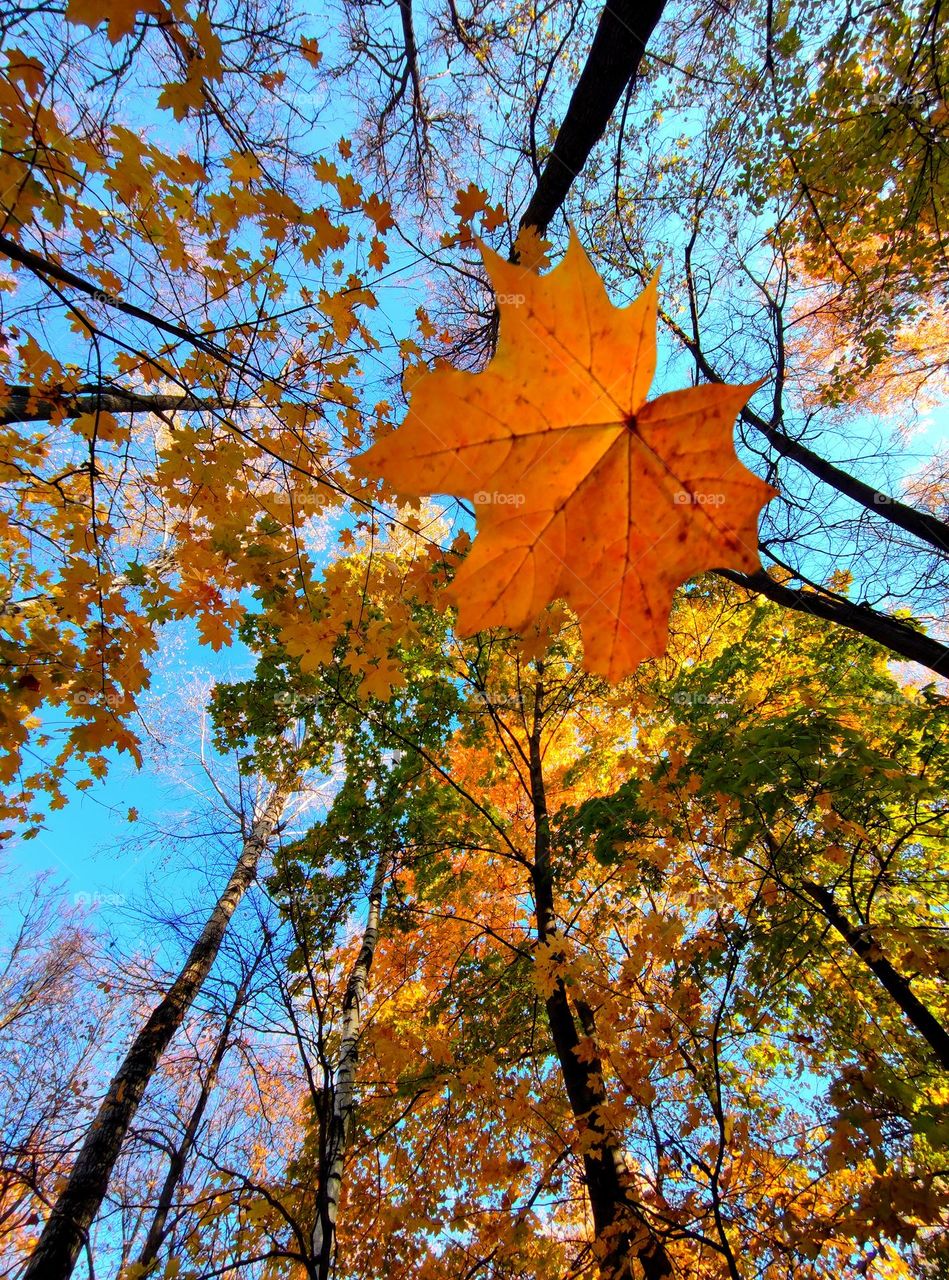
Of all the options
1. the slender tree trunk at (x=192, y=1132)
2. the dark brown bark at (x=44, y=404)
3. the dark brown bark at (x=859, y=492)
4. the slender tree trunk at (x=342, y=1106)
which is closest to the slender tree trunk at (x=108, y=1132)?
the slender tree trunk at (x=192, y=1132)

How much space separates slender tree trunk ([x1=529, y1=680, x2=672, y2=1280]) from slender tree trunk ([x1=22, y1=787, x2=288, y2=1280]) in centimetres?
267

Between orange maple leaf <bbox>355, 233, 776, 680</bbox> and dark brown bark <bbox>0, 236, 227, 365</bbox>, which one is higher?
dark brown bark <bbox>0, 236, 227, 365</bbox>

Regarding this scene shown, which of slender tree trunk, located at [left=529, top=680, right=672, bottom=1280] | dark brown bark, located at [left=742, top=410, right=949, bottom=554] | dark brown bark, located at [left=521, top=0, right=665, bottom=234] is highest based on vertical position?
dark brown bark, located at [left=521, top=0, right=665, bottom=234]

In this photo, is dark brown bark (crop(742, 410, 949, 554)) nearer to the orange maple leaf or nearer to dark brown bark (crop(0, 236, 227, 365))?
the orange maple leaf

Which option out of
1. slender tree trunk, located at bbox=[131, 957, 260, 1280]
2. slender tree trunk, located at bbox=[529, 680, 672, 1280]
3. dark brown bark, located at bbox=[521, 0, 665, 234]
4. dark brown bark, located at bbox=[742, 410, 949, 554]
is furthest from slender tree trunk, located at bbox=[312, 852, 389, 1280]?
dark brown bark, located at bbox=[521, 0, 665, 234]

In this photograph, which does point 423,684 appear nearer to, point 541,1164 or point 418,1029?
point 418,1029

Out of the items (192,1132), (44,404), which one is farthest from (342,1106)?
(44,404)

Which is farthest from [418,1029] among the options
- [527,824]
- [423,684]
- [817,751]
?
[817,751]

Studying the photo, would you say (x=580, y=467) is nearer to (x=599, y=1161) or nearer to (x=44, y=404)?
(x=44, y=404)

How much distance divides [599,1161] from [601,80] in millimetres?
6566

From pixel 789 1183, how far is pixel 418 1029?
428 cm

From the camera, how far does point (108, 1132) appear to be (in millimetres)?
4430

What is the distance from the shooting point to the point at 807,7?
11.3ft

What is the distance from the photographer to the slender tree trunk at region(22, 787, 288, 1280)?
381cm
